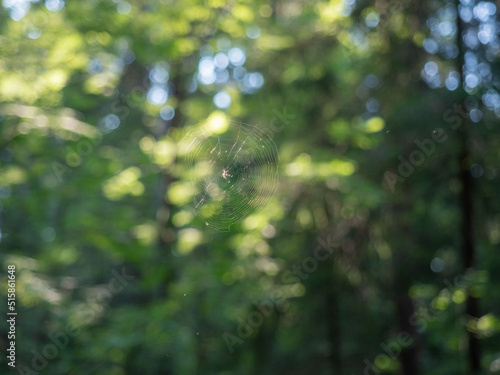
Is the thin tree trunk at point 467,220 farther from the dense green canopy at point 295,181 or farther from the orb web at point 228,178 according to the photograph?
the orb web at point 228,178

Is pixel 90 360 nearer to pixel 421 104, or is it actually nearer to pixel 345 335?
pixel 345 335

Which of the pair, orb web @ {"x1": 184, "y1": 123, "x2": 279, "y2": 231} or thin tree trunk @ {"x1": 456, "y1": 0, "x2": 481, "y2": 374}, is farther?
thin tree trunk @ {"x1": 456, "y1": 0, "x2": 481, "y2": 374}

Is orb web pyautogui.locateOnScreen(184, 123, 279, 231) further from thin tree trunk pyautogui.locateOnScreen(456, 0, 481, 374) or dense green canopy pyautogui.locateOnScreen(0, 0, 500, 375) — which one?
thin tree trunk pyautogui.locateOnScreen(456, 0, 481, 374)

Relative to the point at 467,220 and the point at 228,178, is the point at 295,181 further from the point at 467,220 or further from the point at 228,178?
the point at 228,178

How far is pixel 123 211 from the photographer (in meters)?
7.25

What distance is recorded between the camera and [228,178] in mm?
3871

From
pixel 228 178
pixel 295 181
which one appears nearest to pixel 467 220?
pixel 295 181

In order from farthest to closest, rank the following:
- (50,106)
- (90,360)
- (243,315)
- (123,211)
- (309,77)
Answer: (123,211)
(90,360)
(309,77)
(243,315)
(50,106)

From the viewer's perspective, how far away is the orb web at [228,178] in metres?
3.70

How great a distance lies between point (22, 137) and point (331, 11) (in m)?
4.01

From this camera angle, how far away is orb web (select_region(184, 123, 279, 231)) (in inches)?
146

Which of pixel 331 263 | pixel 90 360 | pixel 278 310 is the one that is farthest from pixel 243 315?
pixel 90 360

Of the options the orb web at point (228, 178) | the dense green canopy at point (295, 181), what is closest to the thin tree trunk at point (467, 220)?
the dense green canopy at point (295, 181)

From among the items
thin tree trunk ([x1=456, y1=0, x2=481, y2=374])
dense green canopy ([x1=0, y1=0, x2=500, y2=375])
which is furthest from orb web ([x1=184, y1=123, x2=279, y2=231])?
thin tree trunk ([x1=456, y1=0, x2=481, y2=374])
